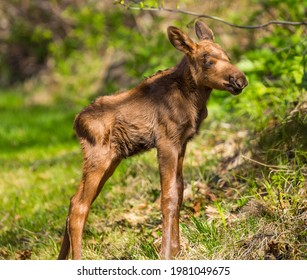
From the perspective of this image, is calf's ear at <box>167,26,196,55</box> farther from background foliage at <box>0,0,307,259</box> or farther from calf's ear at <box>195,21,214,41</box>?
background foliage at <box>0,0,307,259</box>

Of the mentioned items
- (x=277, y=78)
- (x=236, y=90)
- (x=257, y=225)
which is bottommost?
(x=277, y=78)

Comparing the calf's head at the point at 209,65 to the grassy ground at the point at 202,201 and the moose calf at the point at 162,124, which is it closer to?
the moose calf at the point at 162,124

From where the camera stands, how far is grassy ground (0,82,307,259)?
482 cm

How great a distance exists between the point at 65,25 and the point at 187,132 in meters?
14.3

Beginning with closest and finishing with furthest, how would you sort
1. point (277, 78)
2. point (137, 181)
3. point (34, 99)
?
point (137, 181) < point (277, 78) < point (34, 99)

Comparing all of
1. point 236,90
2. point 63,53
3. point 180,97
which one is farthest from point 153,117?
point 63,53

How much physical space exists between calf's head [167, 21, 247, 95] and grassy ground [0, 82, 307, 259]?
1129mm

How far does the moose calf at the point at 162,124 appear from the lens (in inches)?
178

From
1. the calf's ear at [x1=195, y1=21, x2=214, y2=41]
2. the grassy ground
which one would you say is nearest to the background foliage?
the grassy ground

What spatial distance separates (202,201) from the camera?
20.0 ft

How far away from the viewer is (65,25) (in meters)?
18.3

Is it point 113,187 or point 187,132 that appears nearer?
point 187,132

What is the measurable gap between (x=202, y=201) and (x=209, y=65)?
188 centimetres
